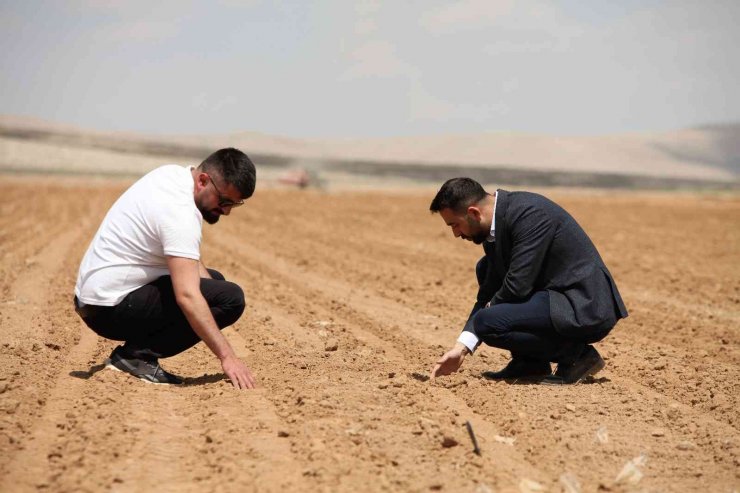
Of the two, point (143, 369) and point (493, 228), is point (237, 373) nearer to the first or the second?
point (143, 369)

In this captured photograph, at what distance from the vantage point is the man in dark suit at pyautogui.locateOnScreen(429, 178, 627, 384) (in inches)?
217

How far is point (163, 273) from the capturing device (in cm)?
542

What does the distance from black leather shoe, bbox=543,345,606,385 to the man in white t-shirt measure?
78.6 inches

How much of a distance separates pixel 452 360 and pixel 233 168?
1.78 metres

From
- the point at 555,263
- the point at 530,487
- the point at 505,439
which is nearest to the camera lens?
the point at 530,487

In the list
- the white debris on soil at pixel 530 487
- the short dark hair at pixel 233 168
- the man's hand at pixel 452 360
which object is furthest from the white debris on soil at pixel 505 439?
the short dark hair at pixel 233 168

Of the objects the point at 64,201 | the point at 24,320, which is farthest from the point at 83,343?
the point at 64,201

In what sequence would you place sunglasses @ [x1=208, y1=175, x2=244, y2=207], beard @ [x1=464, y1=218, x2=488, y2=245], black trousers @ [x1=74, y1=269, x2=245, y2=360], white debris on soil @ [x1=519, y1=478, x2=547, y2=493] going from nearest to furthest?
1. white debris on soil @ [x1=519, y1=478, x2=547, y2=493]
2. sunglasses @ [x1=208, y1=175, x2=244, y2=207]
3. black trousers @ [x1=74, y1=269, x2=245, y2=360]
4. beard @ [x1=464, y1=218, x2=488, y2=245]

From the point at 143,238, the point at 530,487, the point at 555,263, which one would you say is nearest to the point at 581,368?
the point at 555,263

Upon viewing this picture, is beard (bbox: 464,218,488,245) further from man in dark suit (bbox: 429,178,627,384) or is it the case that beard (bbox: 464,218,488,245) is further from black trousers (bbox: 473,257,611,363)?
black trousers (bbox: 473,257,611,363)

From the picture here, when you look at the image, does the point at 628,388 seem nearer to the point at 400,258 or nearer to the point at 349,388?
the point at 349,388

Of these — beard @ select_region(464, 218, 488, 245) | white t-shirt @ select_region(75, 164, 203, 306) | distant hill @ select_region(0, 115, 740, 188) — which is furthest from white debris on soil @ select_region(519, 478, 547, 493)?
distant hill @ select_region(0, 115, 740, 188)

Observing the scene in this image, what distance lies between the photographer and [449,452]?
438 cm

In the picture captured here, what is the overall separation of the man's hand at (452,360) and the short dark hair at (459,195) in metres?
0.85
